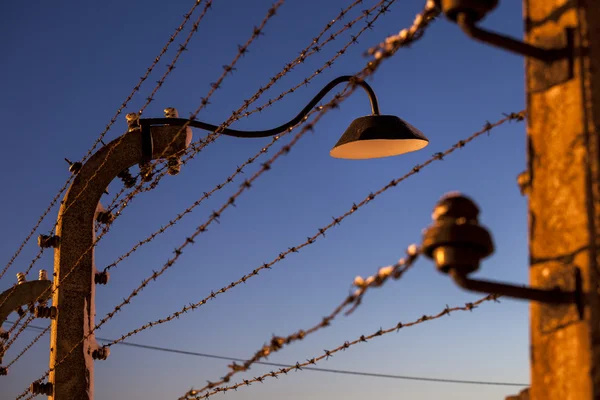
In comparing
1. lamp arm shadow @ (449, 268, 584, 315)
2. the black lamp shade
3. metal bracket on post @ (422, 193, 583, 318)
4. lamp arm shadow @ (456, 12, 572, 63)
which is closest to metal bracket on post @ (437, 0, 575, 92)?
lamp arm shadow @ (456, 12, 572, 63)

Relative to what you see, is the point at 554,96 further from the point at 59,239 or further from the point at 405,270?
the point at 59,239

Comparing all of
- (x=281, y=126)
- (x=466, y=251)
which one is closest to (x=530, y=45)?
(x=466, y=251)

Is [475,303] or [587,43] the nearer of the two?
[587,43]

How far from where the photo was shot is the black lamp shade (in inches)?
211

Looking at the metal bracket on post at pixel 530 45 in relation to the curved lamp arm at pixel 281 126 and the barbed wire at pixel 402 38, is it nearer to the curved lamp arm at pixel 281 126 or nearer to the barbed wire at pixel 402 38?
the barbed wire at pixel 402 38

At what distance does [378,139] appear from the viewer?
5371 mm

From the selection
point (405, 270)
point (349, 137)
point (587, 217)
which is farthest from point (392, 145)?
point (587, 217)

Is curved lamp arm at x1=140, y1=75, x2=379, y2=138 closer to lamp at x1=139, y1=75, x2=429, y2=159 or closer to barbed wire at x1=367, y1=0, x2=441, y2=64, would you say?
lamp at x1=139, y1=75, x2=429, y2=159

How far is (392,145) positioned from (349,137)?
0.30m

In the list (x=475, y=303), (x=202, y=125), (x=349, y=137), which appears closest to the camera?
(x=475, y=303)

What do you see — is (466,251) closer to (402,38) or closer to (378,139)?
(402,38)

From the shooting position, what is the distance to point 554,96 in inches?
92.6

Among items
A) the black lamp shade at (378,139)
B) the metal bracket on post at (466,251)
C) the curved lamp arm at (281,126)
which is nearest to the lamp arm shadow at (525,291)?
the metal bracket on post at (466,251)

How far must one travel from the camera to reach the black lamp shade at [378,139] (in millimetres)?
5363
